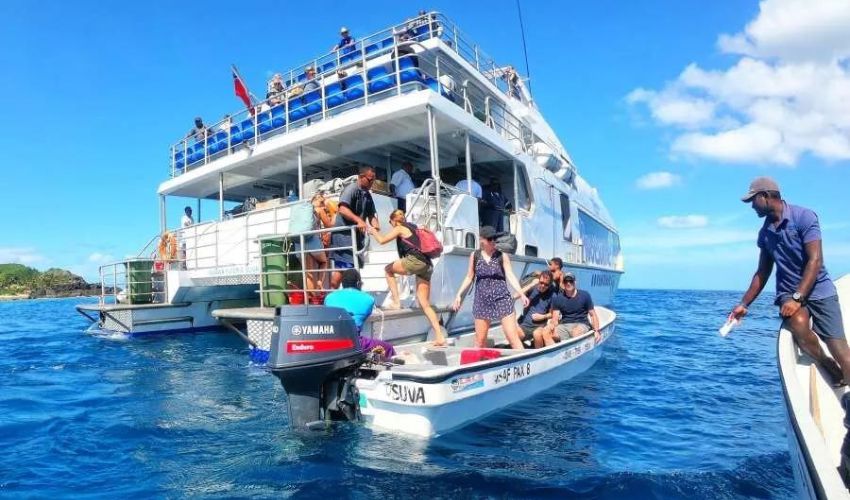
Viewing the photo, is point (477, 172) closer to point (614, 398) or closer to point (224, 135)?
point (224, 135)

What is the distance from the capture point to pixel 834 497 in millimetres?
1945

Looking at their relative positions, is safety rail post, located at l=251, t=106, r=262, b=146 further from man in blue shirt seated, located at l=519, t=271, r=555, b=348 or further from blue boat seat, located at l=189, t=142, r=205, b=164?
man in blue shirt seated, located at l=519, t=271, r=555, b=348

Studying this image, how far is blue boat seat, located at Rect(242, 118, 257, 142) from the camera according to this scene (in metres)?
11.7

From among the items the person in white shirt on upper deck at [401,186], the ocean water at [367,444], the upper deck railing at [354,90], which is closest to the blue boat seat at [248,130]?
the upper deck railing at [354,90]

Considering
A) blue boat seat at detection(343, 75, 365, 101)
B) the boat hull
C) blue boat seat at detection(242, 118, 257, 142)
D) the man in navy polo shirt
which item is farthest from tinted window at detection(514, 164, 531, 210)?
the man in navy polo shirt

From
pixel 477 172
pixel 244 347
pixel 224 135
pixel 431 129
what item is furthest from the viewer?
pixel 477 172

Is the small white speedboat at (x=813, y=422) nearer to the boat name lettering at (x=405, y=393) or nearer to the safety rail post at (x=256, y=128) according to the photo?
the boat name lettering at (x=405, y=393)

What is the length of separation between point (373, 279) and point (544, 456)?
421cm

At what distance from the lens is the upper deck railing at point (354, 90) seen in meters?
9.51

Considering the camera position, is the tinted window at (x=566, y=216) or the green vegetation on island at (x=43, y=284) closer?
the tinted window at (x=566, y=216)

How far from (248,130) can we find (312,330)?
8.94 metres

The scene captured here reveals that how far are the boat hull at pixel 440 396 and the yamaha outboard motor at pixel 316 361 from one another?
19 centimetres

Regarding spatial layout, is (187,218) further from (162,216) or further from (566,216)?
(566,216)

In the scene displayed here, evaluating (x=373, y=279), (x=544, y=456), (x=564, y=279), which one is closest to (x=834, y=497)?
(x=544, y=456)
